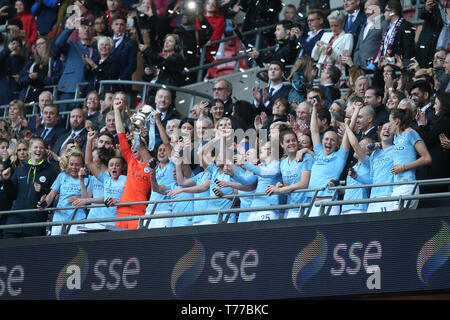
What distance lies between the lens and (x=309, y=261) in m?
10.6

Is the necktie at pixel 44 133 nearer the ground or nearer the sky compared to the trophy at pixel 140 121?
nearer the ground

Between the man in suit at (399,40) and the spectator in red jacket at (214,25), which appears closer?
the man in suit at (399,40)

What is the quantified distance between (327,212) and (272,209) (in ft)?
1.85

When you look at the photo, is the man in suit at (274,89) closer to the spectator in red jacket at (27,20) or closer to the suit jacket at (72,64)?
the suit jacket at (72,64)

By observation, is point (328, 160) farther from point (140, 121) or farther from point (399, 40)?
point (399, 40)

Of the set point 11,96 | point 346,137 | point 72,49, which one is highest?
point 346,137

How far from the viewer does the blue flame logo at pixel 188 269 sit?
11383mm

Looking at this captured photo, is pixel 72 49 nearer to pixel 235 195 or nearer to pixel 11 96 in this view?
pixel 11 96

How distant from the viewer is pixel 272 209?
431 inches

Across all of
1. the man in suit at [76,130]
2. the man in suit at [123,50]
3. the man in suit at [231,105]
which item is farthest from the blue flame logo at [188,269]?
the man in suit at [123,50]

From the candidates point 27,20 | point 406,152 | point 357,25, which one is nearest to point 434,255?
point 406,152

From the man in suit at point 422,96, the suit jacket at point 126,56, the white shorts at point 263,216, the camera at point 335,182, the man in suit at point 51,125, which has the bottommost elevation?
the man in suit at point 51,125

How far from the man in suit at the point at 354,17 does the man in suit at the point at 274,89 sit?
1.25m
